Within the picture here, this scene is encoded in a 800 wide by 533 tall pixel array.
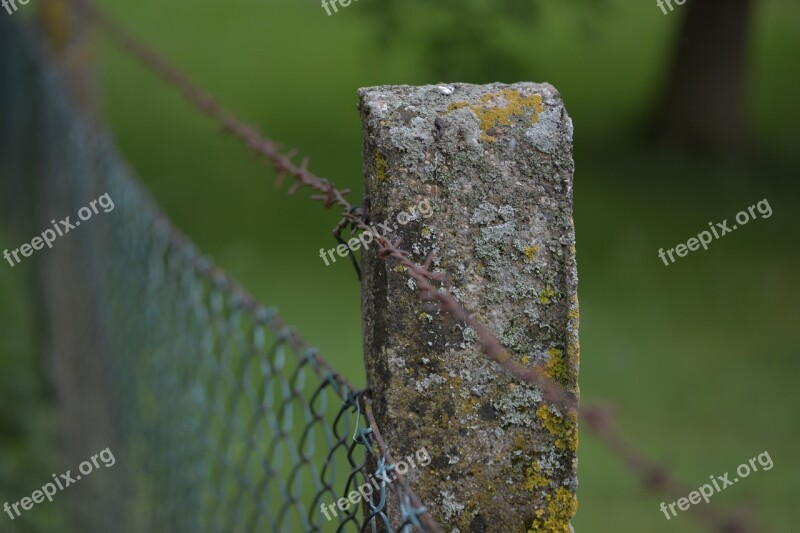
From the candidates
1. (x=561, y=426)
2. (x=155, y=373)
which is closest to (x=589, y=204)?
(x=155, y=373)

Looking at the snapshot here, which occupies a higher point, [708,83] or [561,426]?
[708,83]

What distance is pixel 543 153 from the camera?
1349 mm

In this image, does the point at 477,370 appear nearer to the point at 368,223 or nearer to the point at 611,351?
the point at 368,223

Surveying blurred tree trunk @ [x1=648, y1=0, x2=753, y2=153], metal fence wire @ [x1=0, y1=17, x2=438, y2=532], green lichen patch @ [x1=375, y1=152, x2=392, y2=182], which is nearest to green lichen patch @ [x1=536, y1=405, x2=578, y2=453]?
metal fence wire @ [x1=0, y1=17, x2=438, y2=532]

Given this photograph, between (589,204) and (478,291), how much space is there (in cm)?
861

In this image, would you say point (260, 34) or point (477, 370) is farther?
point (260, 34)

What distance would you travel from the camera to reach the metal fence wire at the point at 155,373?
1779mm

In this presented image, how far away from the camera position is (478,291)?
1.34 m

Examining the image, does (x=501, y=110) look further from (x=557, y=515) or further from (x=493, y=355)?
(x=557, y=515)

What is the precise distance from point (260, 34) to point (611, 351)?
9.24m

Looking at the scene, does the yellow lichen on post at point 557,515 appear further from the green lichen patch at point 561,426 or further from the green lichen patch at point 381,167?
the green lichen patch at point 381,167

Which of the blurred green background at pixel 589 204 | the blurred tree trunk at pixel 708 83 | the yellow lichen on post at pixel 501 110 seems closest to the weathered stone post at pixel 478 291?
the yellow lichen on post at pixel 501 110

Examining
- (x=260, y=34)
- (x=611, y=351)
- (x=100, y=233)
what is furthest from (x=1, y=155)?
(x=260, y=34)

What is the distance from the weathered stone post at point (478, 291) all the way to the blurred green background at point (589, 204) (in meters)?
3.11
